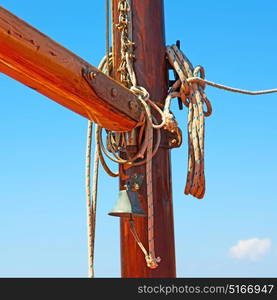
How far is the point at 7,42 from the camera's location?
2982 millimetres

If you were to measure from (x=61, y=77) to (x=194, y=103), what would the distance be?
3.68 ft

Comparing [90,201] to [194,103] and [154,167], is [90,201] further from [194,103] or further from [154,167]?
[194,103]

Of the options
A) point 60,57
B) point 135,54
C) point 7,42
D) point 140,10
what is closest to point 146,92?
point 135,54

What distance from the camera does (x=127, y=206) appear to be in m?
3.66

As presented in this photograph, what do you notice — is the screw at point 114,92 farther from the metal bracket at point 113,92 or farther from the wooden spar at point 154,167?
the wooden spar at point 154,167

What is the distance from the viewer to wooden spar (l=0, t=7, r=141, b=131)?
303 centimetres

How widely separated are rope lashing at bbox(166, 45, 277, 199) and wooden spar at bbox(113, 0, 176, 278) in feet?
0.29

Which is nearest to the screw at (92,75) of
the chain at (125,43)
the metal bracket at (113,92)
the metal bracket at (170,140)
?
the metal bracket at (113,92)

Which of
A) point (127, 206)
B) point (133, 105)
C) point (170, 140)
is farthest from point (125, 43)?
point (127, 206)

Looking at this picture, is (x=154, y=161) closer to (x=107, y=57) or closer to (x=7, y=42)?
(x=107, y=57)

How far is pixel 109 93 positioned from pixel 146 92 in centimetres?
40

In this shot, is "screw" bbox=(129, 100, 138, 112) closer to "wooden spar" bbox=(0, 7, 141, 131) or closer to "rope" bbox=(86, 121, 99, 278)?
"wooden spar" bbox=(0, 7, 141, 131)
